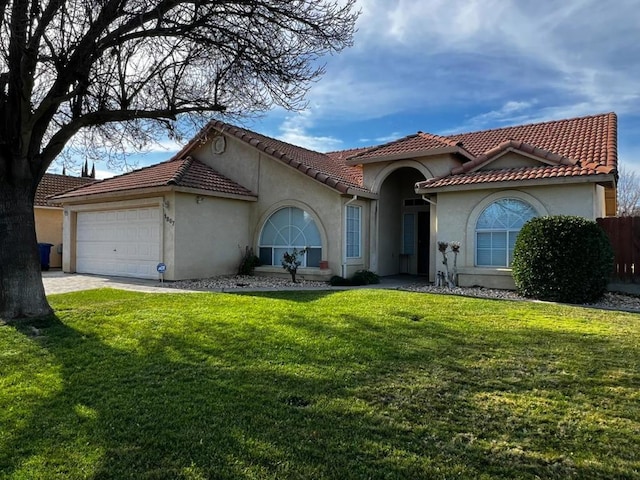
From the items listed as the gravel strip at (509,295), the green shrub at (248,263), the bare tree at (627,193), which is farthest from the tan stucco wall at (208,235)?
the bare tree at (627,193)

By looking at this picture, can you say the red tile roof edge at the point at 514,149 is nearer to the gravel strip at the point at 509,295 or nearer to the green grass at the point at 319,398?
the gravel strip at the point at 509,295

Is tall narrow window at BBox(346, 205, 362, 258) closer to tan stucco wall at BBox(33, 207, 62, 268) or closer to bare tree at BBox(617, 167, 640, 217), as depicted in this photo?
tan stucco wall at BBox(33, 207, 62, 268)

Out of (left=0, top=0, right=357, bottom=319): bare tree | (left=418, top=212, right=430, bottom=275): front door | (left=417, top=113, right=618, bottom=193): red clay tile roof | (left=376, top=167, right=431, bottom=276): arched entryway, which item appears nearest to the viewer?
(left=0, top=0, right=357, bottom=319): bare tree

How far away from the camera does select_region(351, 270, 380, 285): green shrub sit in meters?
15.1

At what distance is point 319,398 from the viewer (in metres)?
4.75

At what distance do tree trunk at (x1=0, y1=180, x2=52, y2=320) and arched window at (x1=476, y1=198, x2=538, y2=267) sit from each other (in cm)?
1218

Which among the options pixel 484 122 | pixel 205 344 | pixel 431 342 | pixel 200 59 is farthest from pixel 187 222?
pixel 484 122

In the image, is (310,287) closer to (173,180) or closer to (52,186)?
(173,180)

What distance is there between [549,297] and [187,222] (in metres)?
11.6

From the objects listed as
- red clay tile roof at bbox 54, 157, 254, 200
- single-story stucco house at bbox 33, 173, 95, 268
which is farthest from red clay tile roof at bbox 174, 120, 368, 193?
single-story stucco house at bbox 33, 173, 95, 268

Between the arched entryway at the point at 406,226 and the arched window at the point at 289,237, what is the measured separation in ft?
12.1

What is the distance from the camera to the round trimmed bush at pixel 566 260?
1099 cm

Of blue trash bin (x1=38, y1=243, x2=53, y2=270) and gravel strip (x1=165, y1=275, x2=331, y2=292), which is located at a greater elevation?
blue trash bin (x1=38, y1=243, x2=53, y2=270)

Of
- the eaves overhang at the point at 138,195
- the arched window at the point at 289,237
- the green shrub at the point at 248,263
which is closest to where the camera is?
the eaves overhang at the point at 138,195
